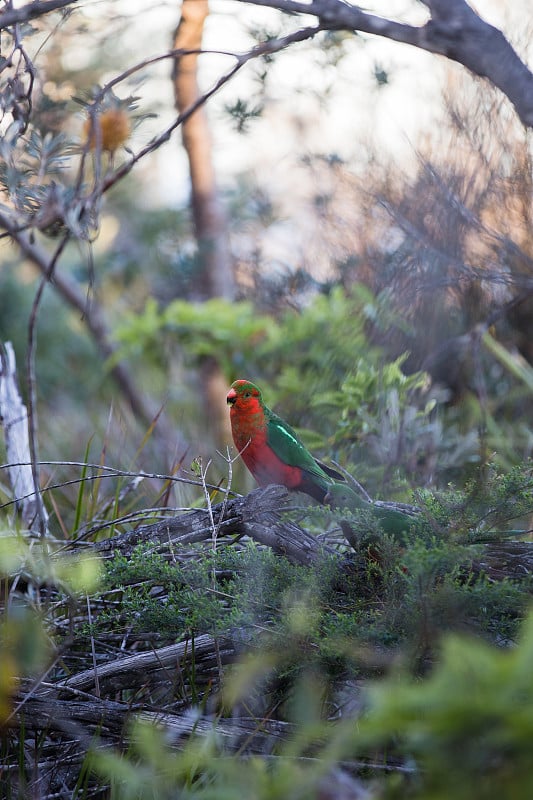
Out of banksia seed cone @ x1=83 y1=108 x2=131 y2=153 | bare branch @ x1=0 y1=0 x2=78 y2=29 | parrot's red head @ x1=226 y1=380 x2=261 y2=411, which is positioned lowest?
parrot's red head @ x1=226 y1=380 x2=261 y2=411

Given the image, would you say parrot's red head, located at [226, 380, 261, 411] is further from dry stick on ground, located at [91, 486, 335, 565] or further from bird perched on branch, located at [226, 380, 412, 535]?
dry stick on ground, located at [91, 486, 335, 565]

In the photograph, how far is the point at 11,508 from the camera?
9.86ft

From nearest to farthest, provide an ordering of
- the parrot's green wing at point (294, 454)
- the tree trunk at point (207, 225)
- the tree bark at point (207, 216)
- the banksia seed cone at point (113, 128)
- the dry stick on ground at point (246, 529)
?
1. the dry stick on ground at point (246, 529)
2. the banksia seed cone at point (113, 128)
3. the parrot's green wing at point (294, 454)
4. the tree trunk at point (207, 225)
5. the tree bark at point (207, 216)

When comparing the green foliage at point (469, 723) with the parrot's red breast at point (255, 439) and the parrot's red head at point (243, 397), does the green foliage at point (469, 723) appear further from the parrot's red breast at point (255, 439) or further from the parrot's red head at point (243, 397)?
the parrot's red head at point (243, 397)

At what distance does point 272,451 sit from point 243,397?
0.81 feet

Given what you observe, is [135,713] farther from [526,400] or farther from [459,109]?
[526,400]

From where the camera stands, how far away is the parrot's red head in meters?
2.61

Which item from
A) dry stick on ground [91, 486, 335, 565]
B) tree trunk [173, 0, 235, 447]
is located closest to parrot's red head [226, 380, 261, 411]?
dry stick on ground [91, 486, 335, 565]

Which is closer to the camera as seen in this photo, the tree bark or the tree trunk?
the tree trunk

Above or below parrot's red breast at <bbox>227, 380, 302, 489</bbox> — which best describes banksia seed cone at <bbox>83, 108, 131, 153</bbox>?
above

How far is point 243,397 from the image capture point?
8.60ft

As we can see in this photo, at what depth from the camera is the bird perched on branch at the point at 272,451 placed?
2.42 metres

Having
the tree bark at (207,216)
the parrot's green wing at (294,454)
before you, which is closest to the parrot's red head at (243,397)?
the parrot's green wing at (294,454)

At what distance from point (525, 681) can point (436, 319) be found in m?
2.75
